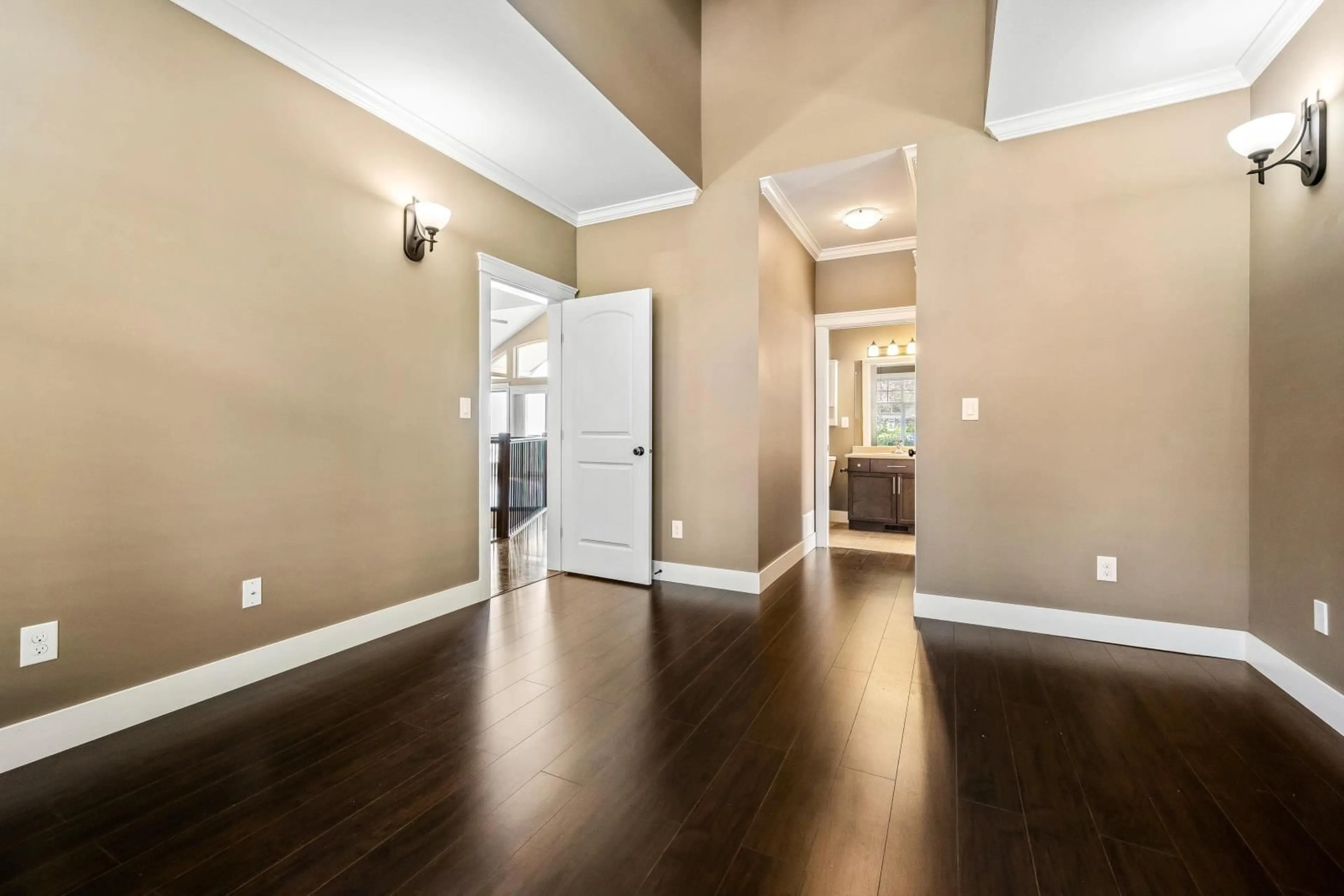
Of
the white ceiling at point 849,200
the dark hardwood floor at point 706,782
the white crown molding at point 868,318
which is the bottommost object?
the dark hardwood floor at point 706,782

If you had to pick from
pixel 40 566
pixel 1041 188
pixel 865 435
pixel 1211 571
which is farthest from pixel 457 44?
pixel 865 435

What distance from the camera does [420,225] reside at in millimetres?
2959

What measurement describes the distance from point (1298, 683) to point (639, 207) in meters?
4.15

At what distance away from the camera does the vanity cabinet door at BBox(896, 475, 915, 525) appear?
5906mm

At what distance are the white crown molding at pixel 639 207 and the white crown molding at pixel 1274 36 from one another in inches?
106

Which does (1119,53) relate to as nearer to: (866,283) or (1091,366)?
(1091,366)

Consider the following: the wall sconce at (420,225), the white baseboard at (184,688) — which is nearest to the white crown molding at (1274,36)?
the wall sconce at (420,225)

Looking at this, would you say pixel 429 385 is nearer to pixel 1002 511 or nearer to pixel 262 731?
pixel 262 731

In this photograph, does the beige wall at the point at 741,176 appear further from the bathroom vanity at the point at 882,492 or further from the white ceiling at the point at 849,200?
the bathroom vanity at the point at 882,492

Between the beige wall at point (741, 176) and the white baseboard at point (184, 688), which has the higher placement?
the beige wall at point (741, 176)

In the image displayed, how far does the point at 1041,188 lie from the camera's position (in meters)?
2.93

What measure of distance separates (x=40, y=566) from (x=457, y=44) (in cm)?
241

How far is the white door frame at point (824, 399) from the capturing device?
493cm

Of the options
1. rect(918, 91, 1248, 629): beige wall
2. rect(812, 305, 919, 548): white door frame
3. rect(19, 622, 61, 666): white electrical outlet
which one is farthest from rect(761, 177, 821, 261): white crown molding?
rect(19, 622, 61, 666): white electrical outlet
